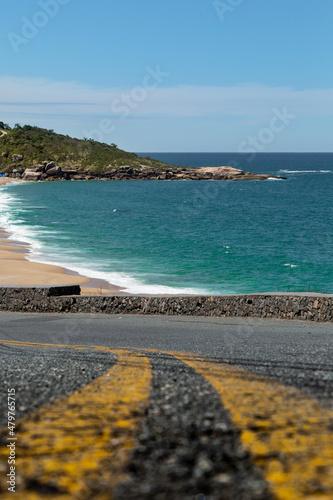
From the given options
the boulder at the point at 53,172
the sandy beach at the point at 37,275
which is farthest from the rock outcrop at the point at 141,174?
the sandy beach at the point at 37,275

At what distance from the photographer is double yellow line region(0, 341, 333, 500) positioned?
269cm

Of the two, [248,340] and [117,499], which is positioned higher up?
[117,499]

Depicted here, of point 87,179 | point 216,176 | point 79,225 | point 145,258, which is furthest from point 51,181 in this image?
point 145,258

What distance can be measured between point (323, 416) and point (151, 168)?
15260 centimetres

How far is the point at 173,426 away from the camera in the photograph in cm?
364

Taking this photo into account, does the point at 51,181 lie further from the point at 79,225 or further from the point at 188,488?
the point at 188,488

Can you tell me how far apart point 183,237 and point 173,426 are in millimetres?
48199

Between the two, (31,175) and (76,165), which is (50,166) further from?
(76,165)

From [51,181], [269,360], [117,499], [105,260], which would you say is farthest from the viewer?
[51,181]

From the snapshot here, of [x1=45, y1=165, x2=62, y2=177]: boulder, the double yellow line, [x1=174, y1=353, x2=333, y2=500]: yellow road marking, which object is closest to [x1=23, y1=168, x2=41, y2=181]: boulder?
[x1=45, y1=165, x2=62, y2=177]: boulder

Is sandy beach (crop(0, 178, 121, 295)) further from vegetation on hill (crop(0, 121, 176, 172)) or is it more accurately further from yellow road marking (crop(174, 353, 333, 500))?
vegetation on hill (crop(0, 121, 176, 172))

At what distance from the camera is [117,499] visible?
8.33 feet

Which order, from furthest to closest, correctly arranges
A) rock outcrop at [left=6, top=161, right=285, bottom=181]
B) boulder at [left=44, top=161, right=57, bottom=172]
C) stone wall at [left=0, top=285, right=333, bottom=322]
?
rock outcrop at [left=6, top=161, right=285, bottom=181]
boulder at [left=44, top=161, right=57, bottom=172]
stone wall at [left=0, top=285, right=333, bottom=322]

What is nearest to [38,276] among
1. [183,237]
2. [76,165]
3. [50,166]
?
[183,237]
